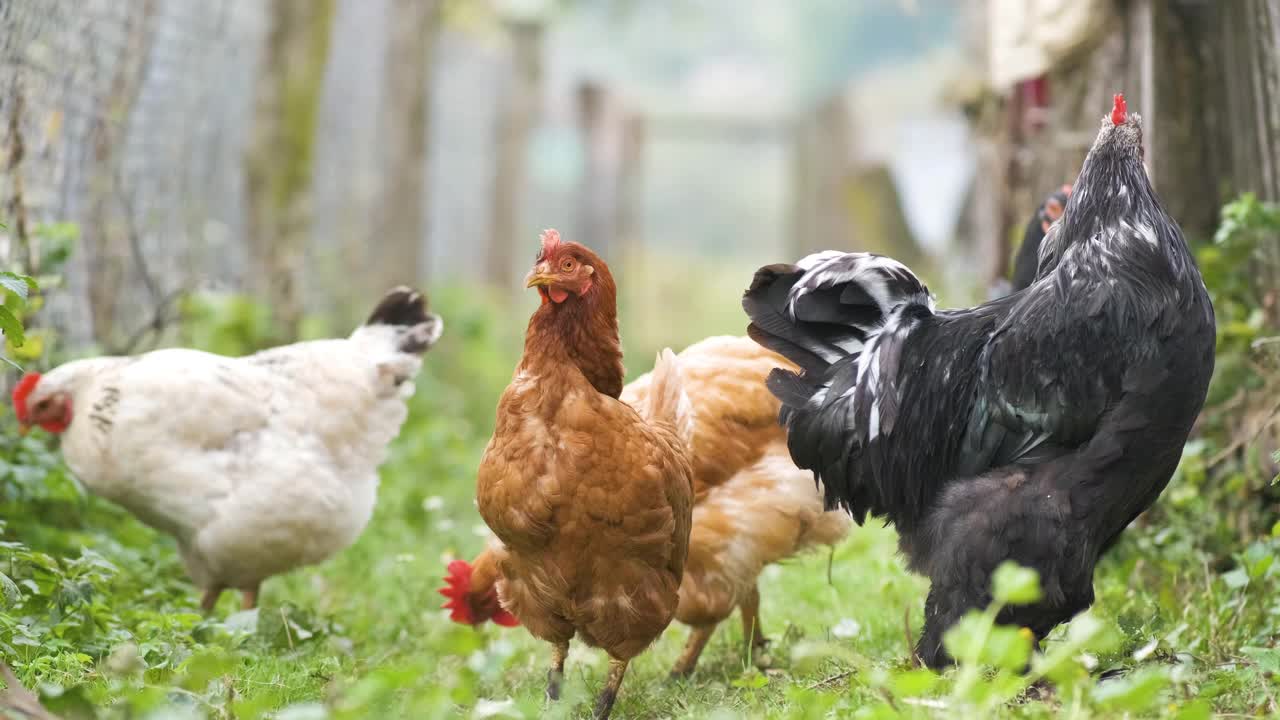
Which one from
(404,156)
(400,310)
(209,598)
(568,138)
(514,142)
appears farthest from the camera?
(568,138)

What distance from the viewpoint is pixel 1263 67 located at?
15.1ft

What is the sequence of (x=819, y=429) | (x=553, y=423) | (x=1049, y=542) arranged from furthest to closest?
(x=819, y=429), (x=553, y=423), (x=1049, y=542)

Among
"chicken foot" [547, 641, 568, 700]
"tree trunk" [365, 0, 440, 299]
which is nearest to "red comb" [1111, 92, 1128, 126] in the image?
"chicken foot" [547, 641, 568, 700]

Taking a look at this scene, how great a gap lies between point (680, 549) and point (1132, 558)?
2.18m

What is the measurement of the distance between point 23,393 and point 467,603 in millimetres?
1927

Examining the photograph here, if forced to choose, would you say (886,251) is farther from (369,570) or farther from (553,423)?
(553,423)

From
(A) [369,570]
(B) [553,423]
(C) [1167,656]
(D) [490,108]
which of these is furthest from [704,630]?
(D) [490,108]

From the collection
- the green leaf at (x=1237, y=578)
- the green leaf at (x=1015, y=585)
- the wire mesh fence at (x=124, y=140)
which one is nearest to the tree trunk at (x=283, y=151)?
the wire mesh fence at (x=124, y=140)

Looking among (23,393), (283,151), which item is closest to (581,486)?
(23,393)

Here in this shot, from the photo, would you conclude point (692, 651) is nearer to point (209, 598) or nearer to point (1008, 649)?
point (209, 598)

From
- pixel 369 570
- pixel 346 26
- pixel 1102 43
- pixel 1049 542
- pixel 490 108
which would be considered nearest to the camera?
pixel 1049 542

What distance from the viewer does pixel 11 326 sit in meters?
3.38

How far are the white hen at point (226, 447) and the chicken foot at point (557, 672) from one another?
1.38 meters

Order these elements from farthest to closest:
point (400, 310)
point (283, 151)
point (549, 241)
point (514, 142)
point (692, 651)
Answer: point (514, 142) → point (283, 151) → point (400, 310) → point (692, 651) → point (549, 241)
